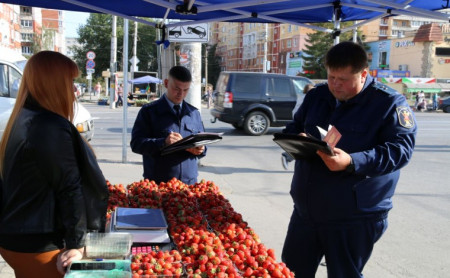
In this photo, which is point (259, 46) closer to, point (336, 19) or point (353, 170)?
point (336, 19)

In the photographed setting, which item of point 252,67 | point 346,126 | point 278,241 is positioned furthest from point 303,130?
point 252,67

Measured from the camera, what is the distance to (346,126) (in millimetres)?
2656

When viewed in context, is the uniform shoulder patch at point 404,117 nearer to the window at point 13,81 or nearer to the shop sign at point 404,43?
the window at point 13,81

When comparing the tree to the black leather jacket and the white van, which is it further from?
the black leather jacket

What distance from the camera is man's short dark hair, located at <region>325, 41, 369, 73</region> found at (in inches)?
101

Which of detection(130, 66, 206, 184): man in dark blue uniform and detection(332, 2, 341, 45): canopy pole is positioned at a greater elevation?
detection(332, 2, 341, 45): canopy pole

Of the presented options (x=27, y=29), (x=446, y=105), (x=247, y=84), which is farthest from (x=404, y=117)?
(x=27, y=29)

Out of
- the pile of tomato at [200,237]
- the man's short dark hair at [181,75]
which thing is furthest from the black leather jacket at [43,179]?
the man's short dark hair at [181,75]

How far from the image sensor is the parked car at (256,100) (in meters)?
14.4

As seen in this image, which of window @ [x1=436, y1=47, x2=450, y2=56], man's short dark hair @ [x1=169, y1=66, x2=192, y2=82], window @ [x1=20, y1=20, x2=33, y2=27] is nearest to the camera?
man's short dark hair @ [x1=169, y1=66, x2=192, y2=82]

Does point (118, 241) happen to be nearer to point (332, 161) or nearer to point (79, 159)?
point (79, 159)

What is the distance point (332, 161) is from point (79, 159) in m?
1.34

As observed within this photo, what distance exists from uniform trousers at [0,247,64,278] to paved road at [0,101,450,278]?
119 inches

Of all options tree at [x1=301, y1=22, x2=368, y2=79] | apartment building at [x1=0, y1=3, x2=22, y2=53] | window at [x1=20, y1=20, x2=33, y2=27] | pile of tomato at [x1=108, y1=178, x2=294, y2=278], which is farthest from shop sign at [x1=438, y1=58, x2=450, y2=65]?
window at [x1=20, y1=20, x2=33, y2=27]
